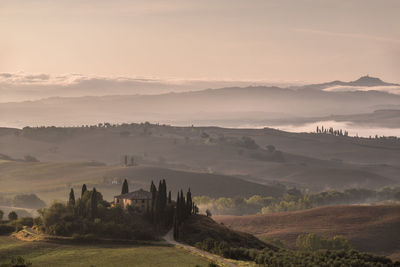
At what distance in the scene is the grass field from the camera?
8862 centimetres

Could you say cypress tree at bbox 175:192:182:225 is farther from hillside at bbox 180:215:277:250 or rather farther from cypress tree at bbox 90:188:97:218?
cypress tree at bbox 90:188:97:218

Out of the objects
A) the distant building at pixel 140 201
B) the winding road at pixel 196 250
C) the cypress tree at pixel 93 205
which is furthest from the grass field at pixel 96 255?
the distant building at pixel 140 201

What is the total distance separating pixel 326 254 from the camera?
9294cm

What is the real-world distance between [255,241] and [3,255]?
50.4m

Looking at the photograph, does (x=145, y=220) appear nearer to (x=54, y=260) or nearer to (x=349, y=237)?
(x=54, y=260)

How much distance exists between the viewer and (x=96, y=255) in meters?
94.1

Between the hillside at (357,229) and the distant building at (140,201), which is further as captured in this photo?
the hillside at (357,229)

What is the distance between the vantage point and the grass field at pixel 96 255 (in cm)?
8862

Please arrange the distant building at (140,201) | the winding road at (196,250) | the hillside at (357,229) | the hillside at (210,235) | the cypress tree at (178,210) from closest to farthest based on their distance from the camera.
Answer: the winding road at (196,250) → the hillside at (210,235) → the cypress tree at (178,210) → the distant building at (140,201) → the hillside at (357,229)

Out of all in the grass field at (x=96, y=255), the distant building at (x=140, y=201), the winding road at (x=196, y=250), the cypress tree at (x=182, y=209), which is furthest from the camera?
the distant building at (x=140, y=201)

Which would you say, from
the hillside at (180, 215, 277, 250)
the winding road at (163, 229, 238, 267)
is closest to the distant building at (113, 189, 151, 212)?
the hillside at (180, 215, 277, 250)

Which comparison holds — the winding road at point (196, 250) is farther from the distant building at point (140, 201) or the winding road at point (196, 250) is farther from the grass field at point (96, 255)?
the distant building at point (140, 201)

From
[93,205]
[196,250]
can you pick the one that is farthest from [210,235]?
[93,205]

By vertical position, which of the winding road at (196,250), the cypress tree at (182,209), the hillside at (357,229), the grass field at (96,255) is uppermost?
the cypress tree at (182,209)
